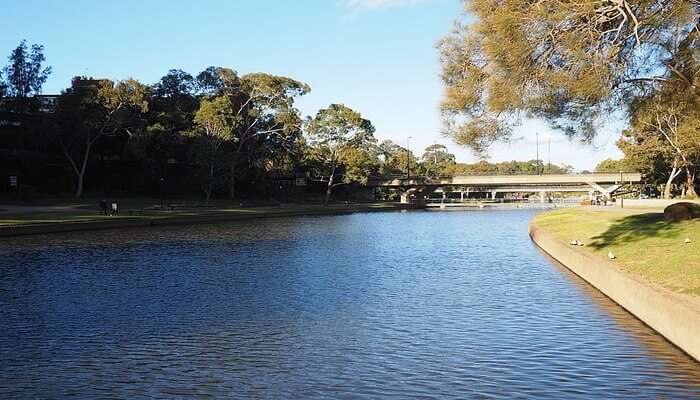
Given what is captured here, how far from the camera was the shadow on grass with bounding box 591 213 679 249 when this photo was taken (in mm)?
22478

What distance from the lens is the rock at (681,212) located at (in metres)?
26.1

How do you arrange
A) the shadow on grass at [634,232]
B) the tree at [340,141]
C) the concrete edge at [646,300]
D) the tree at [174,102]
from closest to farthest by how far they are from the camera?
the concrete edge at [646,300]
the shadow on grass at [634,232]
the tree at [174,102]
the tree at [340,141]

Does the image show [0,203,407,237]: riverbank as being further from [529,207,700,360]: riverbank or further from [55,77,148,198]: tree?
[529,207,700,360]: riverbank

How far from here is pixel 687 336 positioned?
10352mm

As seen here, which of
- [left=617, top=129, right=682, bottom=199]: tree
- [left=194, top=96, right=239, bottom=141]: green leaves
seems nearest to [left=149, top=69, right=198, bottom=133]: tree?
[left=194, top=96, right=239, bottom=141]: green leaves

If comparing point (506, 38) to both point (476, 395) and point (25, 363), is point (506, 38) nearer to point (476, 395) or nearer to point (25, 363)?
point (476, 395)

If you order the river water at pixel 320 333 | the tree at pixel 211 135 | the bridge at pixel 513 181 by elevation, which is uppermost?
the tree at pixel 211 135

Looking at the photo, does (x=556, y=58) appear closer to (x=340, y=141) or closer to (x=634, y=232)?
(x=634, y=232)

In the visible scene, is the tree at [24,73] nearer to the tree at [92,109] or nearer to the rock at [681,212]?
the tree at [92,109]

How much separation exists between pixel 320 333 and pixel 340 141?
287 feet

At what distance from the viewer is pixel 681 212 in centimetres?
2647

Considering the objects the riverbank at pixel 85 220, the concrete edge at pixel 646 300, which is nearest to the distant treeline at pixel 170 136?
the riverbank at pixel 85 220

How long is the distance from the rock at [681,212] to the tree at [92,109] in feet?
190

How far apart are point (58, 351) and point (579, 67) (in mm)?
13151
